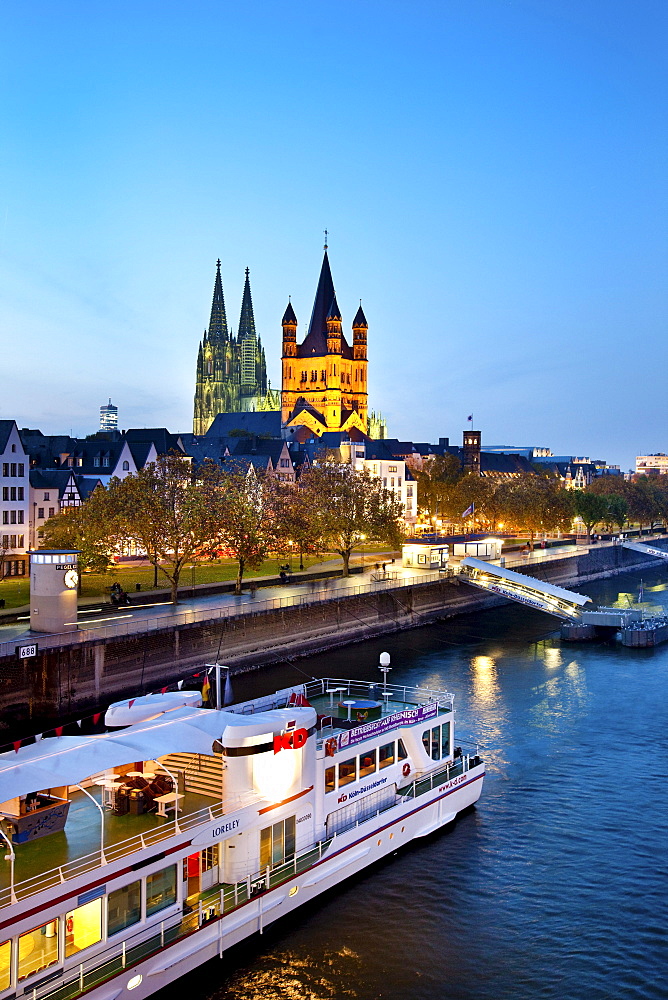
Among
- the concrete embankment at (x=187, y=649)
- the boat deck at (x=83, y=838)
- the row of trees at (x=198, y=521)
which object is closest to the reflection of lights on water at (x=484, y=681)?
the concrete embankment at (x=187, y=649)

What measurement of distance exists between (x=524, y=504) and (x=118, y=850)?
115 metres

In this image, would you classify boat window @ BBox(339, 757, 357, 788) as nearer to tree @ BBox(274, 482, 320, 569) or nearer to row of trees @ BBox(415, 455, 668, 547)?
tree @ BBox(274, 482, 320, 569)

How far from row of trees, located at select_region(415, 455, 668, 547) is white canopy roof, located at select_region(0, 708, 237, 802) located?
109 metres

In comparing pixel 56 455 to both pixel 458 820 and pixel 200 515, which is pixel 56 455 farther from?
pixel 458 820

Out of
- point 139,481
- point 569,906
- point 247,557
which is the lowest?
point 569,906

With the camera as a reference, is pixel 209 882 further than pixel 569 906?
No

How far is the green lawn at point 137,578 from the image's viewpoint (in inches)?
2435

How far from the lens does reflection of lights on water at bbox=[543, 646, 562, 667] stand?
6053 cm

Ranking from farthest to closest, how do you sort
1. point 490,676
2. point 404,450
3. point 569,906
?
1. point 404,450
2. point 490,676
3. point 569,906

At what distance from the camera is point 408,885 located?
2753 cm

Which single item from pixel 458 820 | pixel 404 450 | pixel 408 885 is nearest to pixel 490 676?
pixel 458 820

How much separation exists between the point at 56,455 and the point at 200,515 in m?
40.9

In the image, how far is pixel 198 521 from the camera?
62.4 metres

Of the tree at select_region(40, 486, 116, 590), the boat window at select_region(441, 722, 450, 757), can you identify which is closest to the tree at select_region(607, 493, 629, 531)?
the tree at select_region(40, 486, 116, 590)
